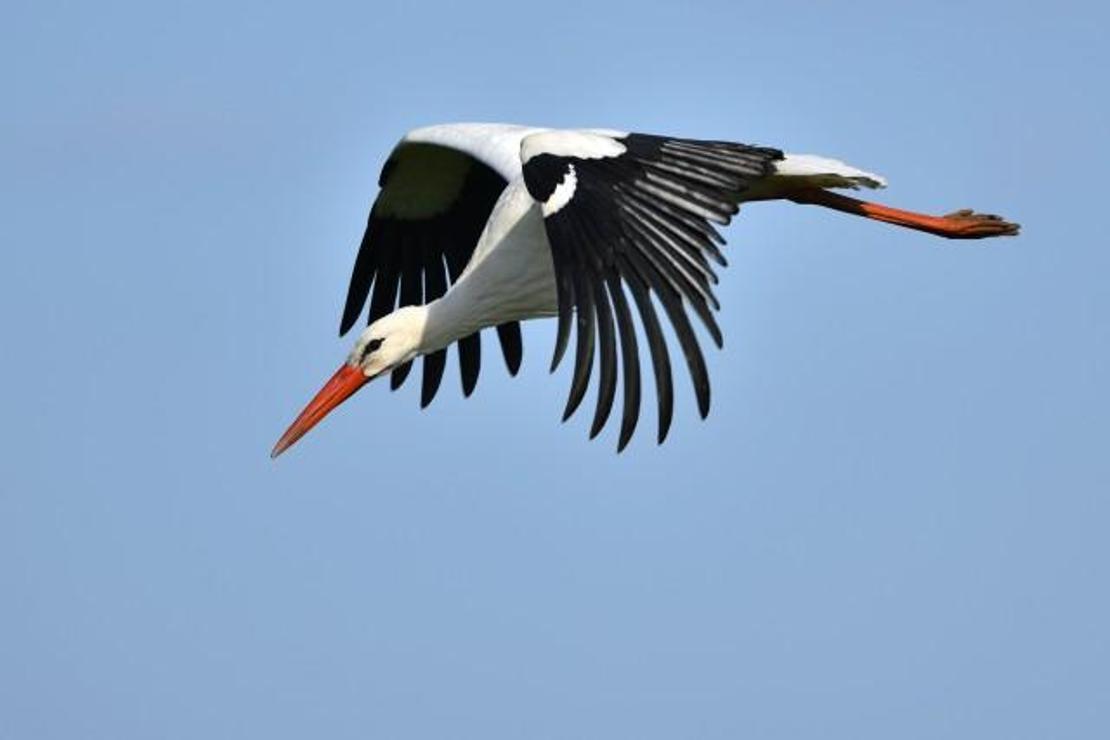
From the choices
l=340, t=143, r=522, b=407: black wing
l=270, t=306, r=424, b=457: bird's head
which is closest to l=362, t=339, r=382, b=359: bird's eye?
l=270, t=306, r=424, b=457: bird's head

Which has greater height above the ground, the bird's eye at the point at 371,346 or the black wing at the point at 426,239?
the black wing at the point at 426,239

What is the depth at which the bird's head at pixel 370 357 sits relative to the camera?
13992 millimetres

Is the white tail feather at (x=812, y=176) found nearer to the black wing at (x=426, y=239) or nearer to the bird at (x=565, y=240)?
the bird at (x=565, y=240)

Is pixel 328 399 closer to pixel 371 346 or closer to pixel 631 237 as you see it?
pixel 371 346

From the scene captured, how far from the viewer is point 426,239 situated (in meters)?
16.6

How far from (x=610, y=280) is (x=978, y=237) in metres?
3.87

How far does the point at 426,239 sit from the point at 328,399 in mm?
2757

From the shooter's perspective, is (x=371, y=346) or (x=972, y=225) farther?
(x=972, y=225)

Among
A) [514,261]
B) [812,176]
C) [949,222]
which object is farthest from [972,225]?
[514,261]

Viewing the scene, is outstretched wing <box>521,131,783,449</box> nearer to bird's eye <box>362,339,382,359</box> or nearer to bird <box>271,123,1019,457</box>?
bird <box>271,123,1019,457</box>

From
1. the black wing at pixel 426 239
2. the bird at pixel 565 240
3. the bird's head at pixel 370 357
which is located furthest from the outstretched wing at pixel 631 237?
the black wing at pixel 426 239

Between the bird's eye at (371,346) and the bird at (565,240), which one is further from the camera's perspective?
the bird's eye at (371,346)

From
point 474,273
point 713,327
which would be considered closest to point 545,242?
point 474,273

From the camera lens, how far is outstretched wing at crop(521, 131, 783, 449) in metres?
11.6
